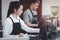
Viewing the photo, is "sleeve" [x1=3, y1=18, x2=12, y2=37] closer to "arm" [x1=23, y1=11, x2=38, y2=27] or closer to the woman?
the woman

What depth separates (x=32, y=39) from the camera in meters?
1.40

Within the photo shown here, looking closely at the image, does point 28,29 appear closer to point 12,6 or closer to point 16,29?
point 16,29

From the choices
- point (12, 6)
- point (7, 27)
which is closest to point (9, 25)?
point (7, 27)

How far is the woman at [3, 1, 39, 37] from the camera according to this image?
4.40ft

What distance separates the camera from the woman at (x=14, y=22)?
1.34m

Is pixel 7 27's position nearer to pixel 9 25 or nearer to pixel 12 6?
pixel 9 25

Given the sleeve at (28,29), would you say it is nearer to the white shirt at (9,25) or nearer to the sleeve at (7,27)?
the white shirt at (9,25)

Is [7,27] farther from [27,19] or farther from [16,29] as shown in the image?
[27,19]

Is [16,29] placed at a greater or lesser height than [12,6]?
lesser

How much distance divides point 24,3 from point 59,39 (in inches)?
17.3

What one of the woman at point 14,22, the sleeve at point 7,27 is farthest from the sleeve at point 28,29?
the sleeve at point 7,27

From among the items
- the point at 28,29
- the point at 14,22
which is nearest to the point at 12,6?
the point at 14,22

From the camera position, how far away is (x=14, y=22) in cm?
135

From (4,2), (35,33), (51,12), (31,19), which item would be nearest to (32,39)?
(35,33)
